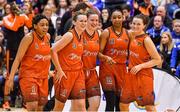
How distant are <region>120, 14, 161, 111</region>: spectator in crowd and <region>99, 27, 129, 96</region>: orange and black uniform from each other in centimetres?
14

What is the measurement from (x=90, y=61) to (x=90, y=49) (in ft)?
0.68

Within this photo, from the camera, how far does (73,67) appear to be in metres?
7.50

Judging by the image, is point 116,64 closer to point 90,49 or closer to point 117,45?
point 117,45

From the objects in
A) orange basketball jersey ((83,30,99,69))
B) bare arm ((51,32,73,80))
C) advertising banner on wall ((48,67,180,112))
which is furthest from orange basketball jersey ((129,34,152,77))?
advertising banner on wall ((48,67,180,112))

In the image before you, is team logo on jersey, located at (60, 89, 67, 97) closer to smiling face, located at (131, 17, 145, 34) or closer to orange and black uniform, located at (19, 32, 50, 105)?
orange and black uniform, located at (19, 32, 50, 105)

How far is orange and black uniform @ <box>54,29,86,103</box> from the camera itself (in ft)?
24.5

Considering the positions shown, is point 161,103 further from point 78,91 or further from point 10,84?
point 10,84

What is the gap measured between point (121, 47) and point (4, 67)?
145 inches

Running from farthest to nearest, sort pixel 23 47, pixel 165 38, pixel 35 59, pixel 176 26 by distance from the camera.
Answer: pixel 176 26, pixel 165 38, pixel 35 59, pixel 23 47

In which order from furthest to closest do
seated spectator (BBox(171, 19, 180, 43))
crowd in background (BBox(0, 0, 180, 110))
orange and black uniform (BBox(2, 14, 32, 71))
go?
orange and black uniform (BBox(2, 14, 32, 71)) < seated spectator (BBox(171, 19, 180, 43)) < crowd in background (BBox(0, 0, 180, 110))

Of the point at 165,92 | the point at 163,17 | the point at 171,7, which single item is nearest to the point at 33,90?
the point at 165,92

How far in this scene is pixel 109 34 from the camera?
25.6ft

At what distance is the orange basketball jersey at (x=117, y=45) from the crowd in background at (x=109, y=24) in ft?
4.38

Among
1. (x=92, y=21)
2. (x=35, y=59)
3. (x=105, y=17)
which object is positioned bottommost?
(x=35, y=59)
